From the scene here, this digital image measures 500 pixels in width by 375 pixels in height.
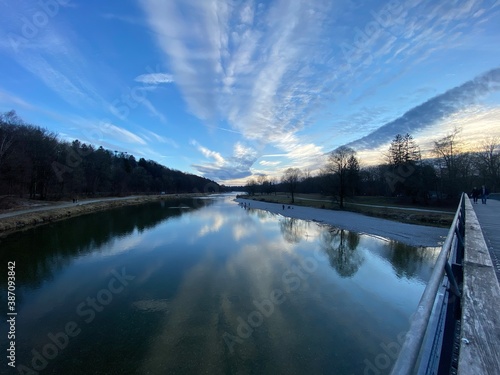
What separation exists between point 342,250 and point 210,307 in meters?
10.2

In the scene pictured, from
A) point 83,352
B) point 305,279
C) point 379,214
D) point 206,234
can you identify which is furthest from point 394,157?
point 83,352

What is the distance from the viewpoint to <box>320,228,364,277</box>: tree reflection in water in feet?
39.2

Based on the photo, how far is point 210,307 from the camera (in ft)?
26.0

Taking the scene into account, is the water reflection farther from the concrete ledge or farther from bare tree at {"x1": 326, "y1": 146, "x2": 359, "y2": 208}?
bare tree at {"x1": 326, "y1": 146, "x2": 359, "y2": 208}

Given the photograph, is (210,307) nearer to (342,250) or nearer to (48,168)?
(342,250)

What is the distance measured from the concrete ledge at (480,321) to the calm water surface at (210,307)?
4.45m

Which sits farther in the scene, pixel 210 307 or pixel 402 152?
pixel 402 152

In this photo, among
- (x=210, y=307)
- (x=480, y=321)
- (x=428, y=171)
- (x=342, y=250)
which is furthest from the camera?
(x=428, y=171)

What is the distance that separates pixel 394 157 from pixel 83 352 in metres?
52.8

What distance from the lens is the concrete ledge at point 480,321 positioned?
48.5 inches

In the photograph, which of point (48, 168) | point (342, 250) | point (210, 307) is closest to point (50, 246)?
point (210, 307)

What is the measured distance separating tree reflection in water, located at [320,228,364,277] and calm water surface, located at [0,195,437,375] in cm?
14

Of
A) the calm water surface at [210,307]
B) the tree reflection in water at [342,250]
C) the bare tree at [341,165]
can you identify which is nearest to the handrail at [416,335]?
the calm water surface at [210,307]

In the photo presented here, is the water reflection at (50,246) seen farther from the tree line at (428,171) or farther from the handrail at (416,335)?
the tree line at (428,171)
